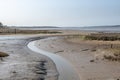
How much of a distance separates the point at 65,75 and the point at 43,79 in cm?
171

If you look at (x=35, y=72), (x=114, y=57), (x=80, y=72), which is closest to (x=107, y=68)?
(x=80, y=72)

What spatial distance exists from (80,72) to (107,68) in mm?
2144

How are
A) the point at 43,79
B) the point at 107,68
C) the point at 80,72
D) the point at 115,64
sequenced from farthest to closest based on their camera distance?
the point at 115,64 < the point at 107,68 < the point at 80,72 < the point at 43,79

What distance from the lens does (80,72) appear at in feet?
49.3

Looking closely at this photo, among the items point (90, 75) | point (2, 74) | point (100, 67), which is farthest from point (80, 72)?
point (2, 74)

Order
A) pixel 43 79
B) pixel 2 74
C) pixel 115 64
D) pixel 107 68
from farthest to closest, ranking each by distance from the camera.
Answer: pixel 115 64 < pixel 107 68 < pixel 2 74 < pixel 43 79

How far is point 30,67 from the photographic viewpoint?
648 inches

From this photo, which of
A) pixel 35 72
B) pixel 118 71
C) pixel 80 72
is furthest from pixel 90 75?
pixel 35 72

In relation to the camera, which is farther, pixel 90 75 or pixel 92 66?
pixel 92 66

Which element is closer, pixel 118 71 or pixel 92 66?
pixel 118 71

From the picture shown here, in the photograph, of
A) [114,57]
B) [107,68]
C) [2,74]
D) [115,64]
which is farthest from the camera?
[114,57]

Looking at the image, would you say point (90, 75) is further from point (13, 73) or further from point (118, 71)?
point (13, 73)

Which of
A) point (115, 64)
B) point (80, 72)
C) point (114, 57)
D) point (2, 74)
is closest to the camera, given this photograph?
point (2, 74)

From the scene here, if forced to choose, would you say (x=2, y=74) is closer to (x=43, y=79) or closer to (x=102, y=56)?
(x=43, y=79)
